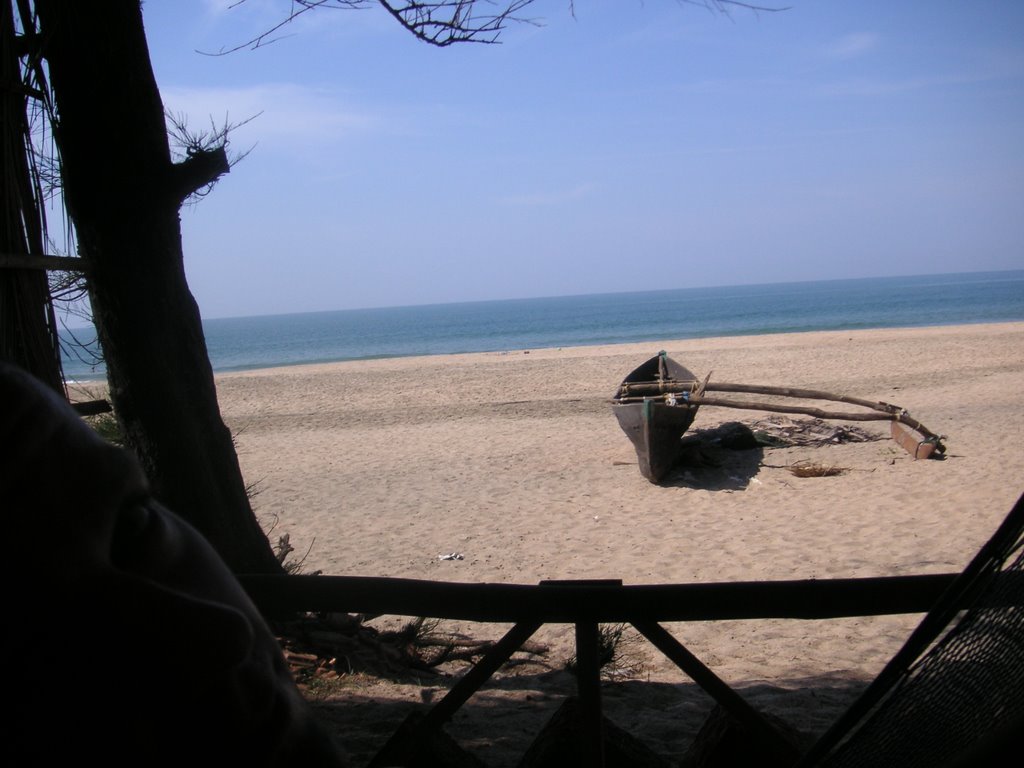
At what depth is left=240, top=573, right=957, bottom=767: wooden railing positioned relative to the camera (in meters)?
2.71

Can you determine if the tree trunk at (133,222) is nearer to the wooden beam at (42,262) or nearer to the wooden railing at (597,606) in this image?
the wooden beam at (42,262)

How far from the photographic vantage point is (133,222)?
3723 mm

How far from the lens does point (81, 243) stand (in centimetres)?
373

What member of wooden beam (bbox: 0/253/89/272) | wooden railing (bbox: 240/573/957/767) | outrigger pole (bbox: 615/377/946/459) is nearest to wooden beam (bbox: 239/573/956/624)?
wooden railing (bbox: 240/573/957/767)

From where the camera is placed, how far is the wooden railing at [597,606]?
271 cm

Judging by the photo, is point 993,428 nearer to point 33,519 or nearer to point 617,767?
point 617,767

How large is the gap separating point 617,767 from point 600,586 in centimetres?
75

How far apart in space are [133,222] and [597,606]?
8.34ft

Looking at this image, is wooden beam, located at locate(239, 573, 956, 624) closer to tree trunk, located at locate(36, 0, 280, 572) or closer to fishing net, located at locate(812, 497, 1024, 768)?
fishing net, located at locate(812, 497, 1024, 768)

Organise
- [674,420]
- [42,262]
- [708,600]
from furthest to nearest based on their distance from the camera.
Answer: [674,420]
[42,262]
[708,600]

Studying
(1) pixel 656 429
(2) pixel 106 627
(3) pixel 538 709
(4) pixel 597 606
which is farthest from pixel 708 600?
(1) pixel 656 429

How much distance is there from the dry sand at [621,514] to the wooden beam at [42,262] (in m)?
2.29

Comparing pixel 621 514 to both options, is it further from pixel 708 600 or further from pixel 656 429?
pixel 708 600

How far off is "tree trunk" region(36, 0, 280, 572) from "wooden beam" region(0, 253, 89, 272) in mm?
76
